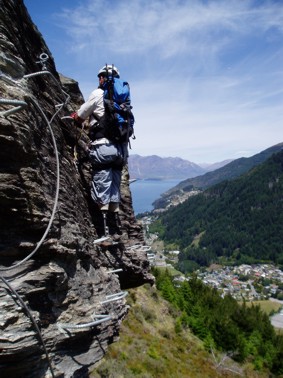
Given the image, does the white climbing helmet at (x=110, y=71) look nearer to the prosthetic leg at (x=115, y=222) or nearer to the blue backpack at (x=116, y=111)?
the blue backpack at (x=116, y=111)

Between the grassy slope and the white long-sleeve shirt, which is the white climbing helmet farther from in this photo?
the grassy slope

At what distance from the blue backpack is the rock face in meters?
0.95

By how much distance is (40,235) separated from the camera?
16.7 ft

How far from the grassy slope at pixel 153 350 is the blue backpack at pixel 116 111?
36.5ft

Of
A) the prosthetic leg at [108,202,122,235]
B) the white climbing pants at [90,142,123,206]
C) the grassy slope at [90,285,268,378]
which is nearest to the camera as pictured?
the white climbing pants at [90,142,123,206]

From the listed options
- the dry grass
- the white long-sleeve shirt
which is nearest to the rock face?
the white long-sleeve shirt

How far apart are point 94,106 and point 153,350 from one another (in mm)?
20124

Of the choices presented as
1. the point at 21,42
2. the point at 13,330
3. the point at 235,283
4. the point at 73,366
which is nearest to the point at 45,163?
the point at 21,42

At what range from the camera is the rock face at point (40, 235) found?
4.56 meters

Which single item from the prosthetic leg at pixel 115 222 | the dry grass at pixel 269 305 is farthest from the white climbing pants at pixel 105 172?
the dry grass at pixel 269 305

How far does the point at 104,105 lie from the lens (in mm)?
6828

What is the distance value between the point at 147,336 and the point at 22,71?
2406 centimetres

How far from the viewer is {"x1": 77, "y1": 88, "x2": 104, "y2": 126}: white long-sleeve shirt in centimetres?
675

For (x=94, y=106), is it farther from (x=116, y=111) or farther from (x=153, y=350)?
(x=153, y=350)
